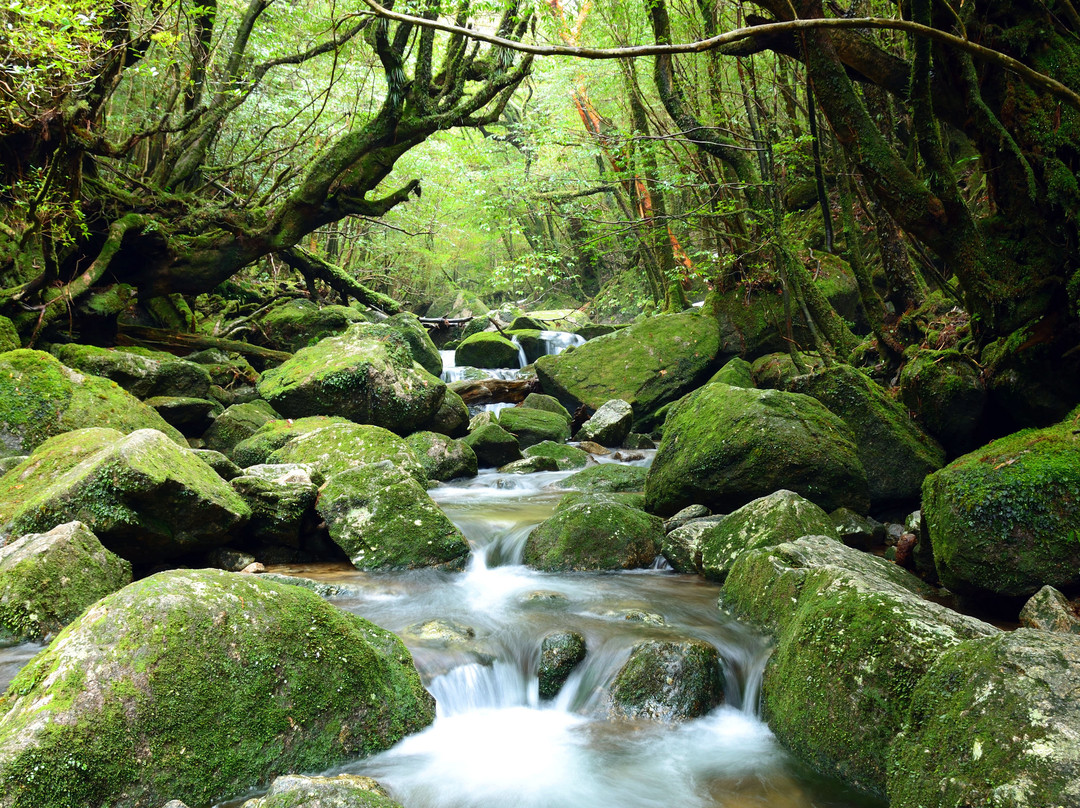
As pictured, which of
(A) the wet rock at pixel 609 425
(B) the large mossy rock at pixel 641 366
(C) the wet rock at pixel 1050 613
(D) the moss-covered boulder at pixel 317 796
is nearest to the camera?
(D) the moss-covered boulder at pixel 317 796

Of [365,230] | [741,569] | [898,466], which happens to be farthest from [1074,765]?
[365,230]

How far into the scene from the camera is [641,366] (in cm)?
1294

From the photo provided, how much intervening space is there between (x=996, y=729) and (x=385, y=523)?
4748mm

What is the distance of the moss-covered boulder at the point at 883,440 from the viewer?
6.57 meters

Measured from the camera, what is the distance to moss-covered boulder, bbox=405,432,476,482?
977 cm

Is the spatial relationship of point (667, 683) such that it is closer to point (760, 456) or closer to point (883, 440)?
point (760, 456)

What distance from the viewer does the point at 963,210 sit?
519cm

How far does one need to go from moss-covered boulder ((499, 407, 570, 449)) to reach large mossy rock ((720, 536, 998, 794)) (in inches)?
322

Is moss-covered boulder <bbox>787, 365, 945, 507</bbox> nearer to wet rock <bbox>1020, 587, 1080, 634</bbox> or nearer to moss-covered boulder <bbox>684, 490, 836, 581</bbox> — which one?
moss-covered boulder <bbox>684, 490, 836, 581</bbox>

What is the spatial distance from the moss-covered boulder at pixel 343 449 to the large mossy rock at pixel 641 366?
5807 mm

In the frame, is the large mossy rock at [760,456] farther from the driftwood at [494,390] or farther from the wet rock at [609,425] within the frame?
the driftwood at [494,390]

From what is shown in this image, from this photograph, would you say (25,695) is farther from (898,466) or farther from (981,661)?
(898,466)

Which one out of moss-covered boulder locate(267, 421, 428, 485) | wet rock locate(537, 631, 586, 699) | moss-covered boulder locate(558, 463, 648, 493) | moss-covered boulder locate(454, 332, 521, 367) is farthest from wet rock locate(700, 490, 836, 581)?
moss-covered boulder locate(454, 332, 521, 367)

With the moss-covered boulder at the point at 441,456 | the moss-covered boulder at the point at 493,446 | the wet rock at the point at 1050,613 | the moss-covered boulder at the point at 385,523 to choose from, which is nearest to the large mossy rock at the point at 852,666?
the wet rock at the point at 1050,613
